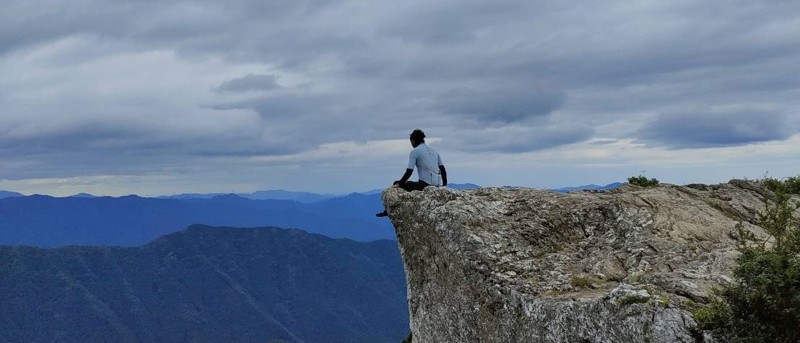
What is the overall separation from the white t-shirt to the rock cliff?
0.99 meters

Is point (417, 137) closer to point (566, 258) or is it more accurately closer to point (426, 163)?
point (426, 163)

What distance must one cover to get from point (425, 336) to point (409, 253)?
3150 mm

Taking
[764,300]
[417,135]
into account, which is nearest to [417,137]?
[417,135]

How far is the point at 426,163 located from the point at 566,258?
728 cm

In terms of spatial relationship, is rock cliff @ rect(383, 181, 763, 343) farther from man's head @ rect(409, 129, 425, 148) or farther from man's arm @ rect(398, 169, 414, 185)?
man's head @ rect(409, 129, 425, 148)

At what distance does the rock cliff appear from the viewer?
1522cm

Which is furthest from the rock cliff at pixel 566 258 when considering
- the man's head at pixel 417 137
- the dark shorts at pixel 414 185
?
the man's head at pixel 417 137

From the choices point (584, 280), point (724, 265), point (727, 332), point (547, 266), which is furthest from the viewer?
point (547, 266)

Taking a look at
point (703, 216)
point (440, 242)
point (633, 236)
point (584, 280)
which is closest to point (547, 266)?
point (584, 280)

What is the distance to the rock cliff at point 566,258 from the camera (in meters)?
15.2

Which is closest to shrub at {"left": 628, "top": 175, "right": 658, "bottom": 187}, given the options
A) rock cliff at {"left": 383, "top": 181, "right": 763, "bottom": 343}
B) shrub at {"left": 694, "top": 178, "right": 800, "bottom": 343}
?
rock cliff at {"left": 383, "top": 181, "right": 763, "bottom": 343}

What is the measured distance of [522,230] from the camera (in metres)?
21.5

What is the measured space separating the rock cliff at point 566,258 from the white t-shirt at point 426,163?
0.99m

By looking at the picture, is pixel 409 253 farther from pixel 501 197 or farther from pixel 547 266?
pixel 547 266
